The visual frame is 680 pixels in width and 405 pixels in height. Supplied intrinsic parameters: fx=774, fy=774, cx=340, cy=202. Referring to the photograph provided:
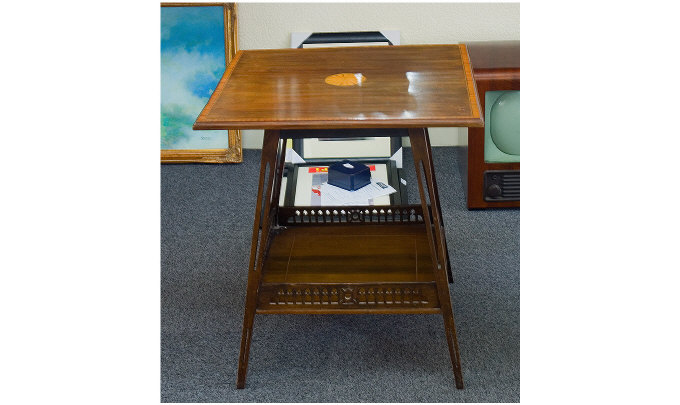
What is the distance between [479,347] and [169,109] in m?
1.89

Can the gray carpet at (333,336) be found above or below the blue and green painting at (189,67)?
below

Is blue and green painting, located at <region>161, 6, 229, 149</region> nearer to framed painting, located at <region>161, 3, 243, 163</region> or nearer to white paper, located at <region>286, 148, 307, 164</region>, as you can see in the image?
framed painting, located at <region>161, 3, 243, 163</region>

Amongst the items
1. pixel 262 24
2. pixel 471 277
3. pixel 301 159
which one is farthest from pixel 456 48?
pixel 262 24

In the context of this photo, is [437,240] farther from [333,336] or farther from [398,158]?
[398,158]

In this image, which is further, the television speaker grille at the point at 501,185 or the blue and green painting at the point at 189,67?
the blue and green painting at the point at 189,67

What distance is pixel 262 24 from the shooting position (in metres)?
3.31

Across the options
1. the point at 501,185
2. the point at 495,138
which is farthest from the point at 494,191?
the point at 495,138

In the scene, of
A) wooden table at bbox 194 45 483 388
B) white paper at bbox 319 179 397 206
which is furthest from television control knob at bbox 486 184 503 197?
wooden table at bbox 194 45 483 388

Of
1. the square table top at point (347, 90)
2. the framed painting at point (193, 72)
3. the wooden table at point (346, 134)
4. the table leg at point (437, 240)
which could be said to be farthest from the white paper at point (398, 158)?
the table leg at point (437, 240)

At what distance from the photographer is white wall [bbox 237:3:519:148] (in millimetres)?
3260

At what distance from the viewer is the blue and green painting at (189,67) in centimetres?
327

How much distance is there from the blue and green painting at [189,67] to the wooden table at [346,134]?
1.26 meters

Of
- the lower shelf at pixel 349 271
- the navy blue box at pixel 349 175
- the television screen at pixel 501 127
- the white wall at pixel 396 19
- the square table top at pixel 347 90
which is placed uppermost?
the white wall at pixel 396 19

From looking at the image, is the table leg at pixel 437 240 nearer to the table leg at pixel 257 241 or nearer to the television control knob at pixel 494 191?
the table leg at pixel 257 241
